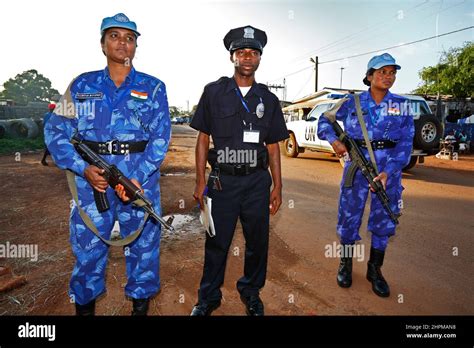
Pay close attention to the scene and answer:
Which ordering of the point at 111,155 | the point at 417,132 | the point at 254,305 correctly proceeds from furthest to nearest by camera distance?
the point at 417,132, the point at 254,305, the point at 111,155

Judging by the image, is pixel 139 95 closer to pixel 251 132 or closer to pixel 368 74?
pixel 251 132

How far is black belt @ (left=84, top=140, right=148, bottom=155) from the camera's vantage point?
6.82 feet

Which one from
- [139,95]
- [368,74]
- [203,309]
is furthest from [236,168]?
[368,74]

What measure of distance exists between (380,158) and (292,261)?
56.7 inches

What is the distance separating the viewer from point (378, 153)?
2850 mm

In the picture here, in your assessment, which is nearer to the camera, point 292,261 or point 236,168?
point 236,168

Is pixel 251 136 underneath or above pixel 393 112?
underneath

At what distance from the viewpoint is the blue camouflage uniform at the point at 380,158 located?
9.18ft

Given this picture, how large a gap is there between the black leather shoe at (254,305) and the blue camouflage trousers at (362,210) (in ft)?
3.68

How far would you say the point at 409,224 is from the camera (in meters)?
4.45

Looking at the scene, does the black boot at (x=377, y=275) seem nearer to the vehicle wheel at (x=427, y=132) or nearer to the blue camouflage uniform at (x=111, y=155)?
the blue camouflage uniform at (x=111, y=155)

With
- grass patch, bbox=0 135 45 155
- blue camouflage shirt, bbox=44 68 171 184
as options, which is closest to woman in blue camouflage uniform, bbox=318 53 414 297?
blue camouflage shirt, bbox=44 68 171 184
